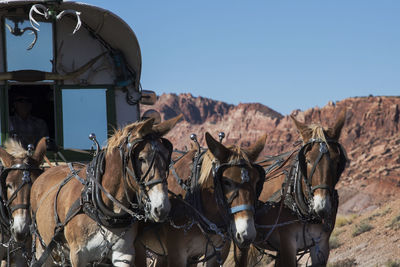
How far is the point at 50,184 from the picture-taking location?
8234 mm

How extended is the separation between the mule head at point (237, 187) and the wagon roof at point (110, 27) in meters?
2.78

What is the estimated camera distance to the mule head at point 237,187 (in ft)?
23.3

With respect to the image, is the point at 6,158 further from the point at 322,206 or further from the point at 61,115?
the point at 322,206

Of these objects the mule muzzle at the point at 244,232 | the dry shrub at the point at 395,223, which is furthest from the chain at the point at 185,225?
the dry shrub at the point at 395,223

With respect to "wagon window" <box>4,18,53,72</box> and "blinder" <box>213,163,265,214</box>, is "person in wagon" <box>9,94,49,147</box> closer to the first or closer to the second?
"wagon window" <box>4,18,53,72</box>

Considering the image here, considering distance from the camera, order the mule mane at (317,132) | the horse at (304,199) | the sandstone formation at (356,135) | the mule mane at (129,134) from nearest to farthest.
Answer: the mule mane at (129,134)
the horse at (304,199)
the mule mane at (317,132)
the sandstone formation at (356,135)

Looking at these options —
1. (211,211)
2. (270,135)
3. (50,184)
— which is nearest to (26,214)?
(50,184)

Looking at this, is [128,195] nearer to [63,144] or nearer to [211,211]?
[211,211]

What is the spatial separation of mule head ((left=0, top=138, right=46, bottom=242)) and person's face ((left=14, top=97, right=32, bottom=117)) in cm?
159

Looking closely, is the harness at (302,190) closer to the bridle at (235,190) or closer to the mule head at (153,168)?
the bridle at (235,190)

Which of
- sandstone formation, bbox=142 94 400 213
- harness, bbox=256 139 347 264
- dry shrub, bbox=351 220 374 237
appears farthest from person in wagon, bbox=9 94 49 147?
sandstone formation, bbox=142 94 400 213

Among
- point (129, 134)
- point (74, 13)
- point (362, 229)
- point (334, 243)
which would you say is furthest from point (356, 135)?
point (129, 134)

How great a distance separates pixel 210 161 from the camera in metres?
7.79

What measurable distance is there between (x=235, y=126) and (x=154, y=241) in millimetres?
61454
